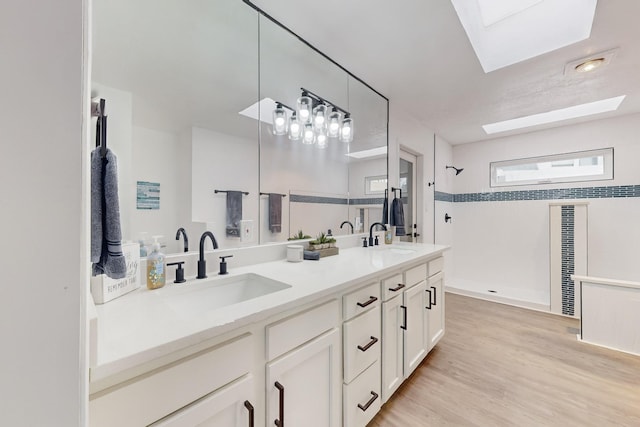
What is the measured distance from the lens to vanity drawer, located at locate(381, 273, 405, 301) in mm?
1371

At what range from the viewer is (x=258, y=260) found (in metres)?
1.42

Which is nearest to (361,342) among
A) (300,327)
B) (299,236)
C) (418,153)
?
(300,327)

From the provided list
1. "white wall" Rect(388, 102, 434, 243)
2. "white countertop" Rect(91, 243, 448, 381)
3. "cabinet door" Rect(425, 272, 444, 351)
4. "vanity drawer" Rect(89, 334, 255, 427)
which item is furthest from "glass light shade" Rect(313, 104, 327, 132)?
"vanity drawer" Rect(89, 334, 255, 427)

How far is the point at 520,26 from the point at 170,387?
9.15ft

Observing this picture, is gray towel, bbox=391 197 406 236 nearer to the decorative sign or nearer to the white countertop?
the white countertop

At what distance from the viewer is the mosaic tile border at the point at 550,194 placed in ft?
9.69

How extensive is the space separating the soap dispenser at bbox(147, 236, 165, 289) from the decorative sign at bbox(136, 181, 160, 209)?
0.18 meters

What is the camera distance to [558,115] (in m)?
3.08

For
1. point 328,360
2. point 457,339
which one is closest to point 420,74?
point 328,360

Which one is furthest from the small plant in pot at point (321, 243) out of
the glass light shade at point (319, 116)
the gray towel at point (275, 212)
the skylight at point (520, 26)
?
the skylight at point (520, 26)

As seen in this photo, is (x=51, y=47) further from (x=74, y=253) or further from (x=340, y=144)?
(x=340, y=144)

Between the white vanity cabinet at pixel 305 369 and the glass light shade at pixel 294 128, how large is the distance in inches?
46.1

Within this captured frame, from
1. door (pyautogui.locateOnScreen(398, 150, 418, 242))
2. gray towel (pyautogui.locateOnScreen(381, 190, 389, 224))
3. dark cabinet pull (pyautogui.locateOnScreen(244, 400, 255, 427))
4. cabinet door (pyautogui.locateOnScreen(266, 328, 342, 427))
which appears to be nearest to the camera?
dark cabinet pull (pyautogui.locateOnScreen(244, 400, 255, 427))

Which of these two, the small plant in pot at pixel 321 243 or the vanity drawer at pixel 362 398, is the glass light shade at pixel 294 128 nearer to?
the small plant in pot at pixel 321 243
